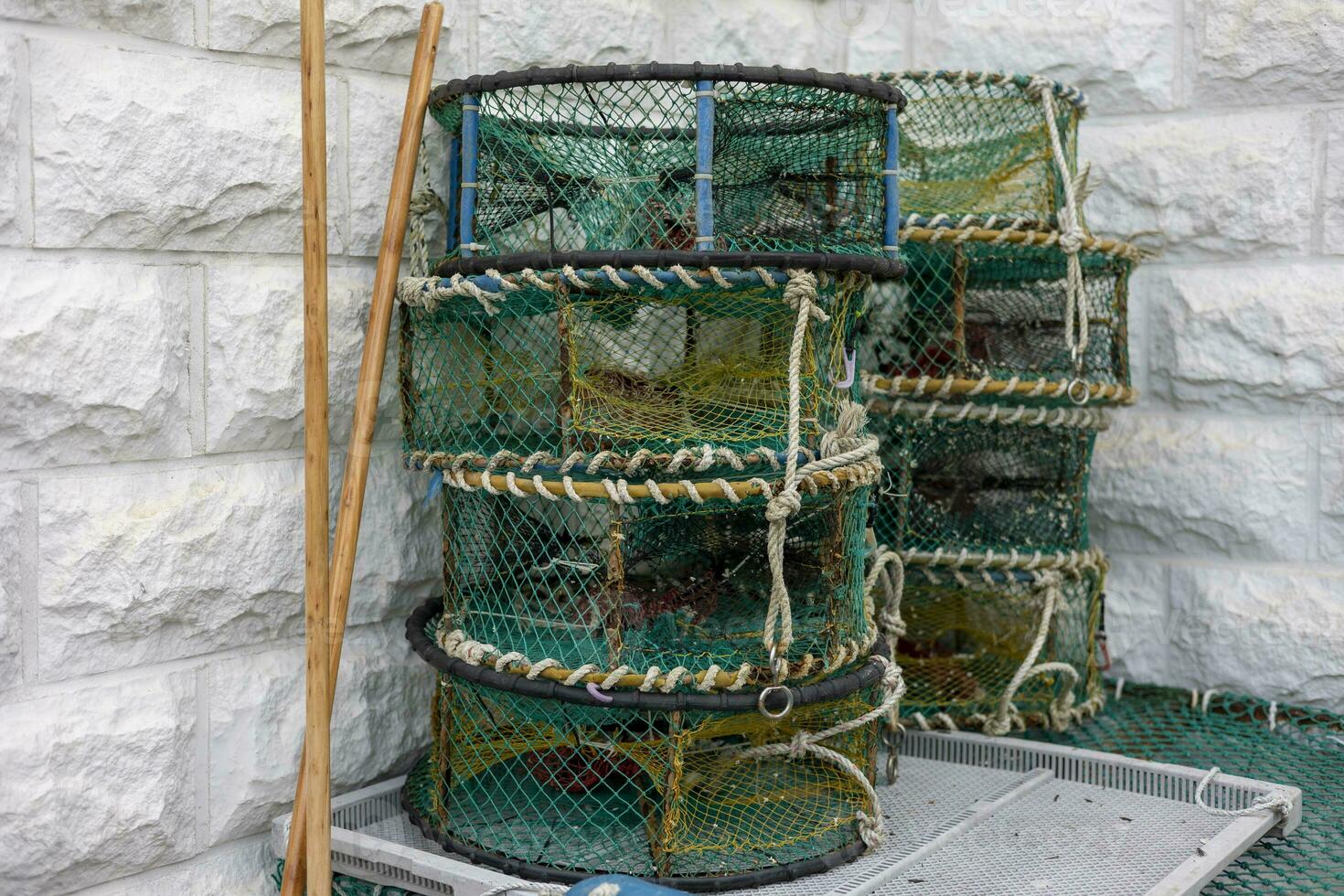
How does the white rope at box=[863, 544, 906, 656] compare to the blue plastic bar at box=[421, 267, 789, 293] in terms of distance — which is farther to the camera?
the white rope at box=[863, 544, 906, 656]

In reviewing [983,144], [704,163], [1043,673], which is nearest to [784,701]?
[704,163]

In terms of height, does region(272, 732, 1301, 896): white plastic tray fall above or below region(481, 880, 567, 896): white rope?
below

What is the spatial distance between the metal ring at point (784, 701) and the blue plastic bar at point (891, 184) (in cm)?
84

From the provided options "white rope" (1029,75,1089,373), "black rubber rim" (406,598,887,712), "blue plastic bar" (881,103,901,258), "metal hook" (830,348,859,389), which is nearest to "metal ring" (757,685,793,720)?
"black rubber rim" (406,598,887,712)

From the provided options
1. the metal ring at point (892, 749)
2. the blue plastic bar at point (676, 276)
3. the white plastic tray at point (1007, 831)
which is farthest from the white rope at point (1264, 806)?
the blue plastic bar at point (676, 276)

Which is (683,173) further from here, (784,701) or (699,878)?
(699,878)

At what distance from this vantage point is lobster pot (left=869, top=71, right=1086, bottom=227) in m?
3.12

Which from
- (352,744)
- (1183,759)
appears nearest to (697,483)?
(352,744)

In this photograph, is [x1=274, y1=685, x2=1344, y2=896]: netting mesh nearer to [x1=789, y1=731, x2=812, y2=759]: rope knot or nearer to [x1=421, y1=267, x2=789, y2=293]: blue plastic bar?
[x1=789, y1=731, x2=812, y2=759]: rope knot

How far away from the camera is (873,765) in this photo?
274 cm

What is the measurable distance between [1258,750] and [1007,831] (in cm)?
88

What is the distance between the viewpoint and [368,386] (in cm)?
256

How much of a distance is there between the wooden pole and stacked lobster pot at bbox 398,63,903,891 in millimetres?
67

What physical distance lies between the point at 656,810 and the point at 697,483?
0.62 meters
